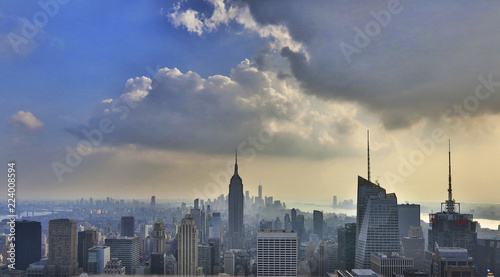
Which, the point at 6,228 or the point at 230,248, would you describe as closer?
the point at 6,228

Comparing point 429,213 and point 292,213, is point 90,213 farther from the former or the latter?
point 429,213

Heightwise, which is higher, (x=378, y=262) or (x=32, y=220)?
(x=32, y=220)

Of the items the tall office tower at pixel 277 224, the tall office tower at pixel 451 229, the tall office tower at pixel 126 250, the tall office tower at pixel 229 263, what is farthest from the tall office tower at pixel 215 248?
the tall office tower at pixel 451 229

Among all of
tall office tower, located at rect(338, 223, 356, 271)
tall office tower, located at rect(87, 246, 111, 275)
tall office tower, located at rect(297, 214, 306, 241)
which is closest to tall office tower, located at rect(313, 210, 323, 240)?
tall office tower, located at rect(297, 214, 306, 241)

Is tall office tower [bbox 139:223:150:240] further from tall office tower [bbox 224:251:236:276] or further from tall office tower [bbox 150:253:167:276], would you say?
tall office tower [bbox 224:251:236:276]

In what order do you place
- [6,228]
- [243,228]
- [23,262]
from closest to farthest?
[6,228]
[23,262]
[243,228]

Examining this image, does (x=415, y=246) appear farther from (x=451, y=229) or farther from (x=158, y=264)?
(x=158, y=264)

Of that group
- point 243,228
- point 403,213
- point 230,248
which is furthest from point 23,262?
point 403,213

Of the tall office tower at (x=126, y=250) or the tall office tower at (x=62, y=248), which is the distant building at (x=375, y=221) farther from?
the tall office tower at (x=62, y=248)
